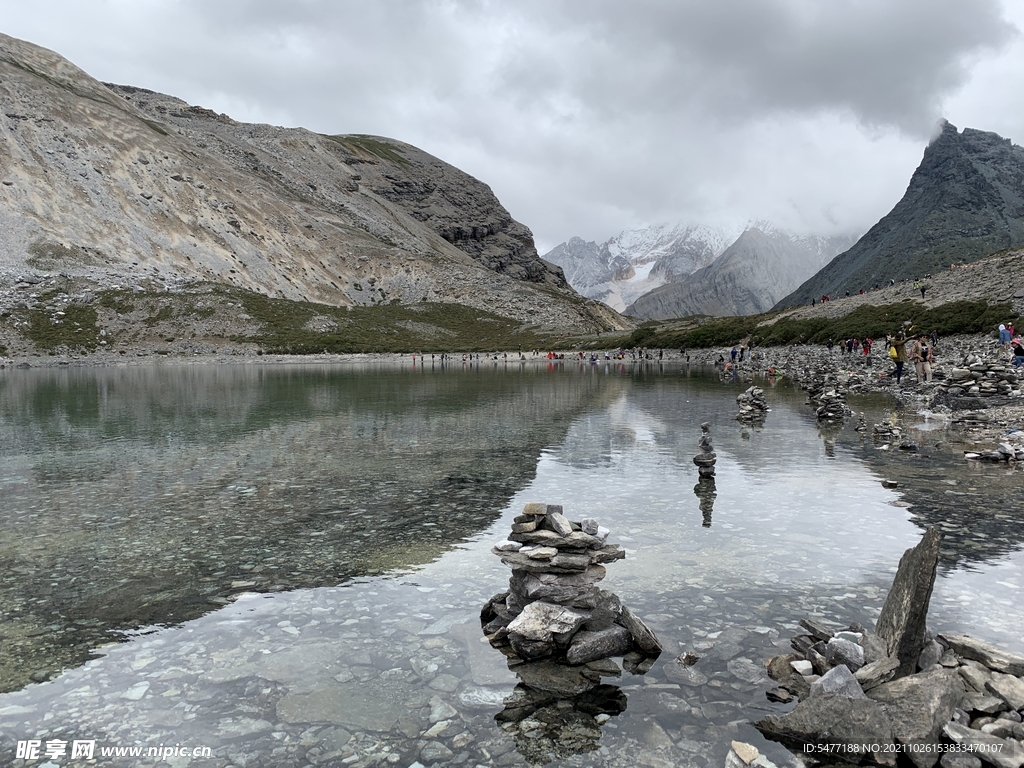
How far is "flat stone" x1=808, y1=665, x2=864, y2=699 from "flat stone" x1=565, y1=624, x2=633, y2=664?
7.00 ft

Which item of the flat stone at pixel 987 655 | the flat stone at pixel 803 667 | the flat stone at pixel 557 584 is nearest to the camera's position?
the flat stone at pixel 987 655

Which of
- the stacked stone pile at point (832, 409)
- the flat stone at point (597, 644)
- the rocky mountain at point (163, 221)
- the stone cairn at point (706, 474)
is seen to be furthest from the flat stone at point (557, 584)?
the rocky mountain at point (163, 221)

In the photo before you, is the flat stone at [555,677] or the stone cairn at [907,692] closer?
the stone cairn at [907,692]

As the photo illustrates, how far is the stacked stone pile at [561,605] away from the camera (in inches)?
293

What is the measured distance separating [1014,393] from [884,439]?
11.9 meters

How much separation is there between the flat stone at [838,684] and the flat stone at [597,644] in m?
2.13

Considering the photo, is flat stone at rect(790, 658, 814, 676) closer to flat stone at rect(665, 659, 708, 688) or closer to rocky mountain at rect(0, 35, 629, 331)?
flat stone at rect(665, 659, 708, 688)

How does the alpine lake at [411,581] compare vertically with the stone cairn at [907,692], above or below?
below

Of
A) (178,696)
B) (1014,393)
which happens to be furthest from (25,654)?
(1014,393)

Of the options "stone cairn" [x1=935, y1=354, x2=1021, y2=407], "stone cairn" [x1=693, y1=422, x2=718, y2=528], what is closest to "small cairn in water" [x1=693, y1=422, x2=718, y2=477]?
"stone cairn" [x1=693, y1=422, x2=718, y2=528]

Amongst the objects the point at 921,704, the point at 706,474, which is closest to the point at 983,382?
the point at 706,474

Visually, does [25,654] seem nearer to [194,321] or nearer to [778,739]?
[778,739]

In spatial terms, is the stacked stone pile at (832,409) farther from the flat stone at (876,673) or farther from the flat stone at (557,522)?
the flat stone at (876,673)

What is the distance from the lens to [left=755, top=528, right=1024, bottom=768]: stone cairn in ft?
17.7
